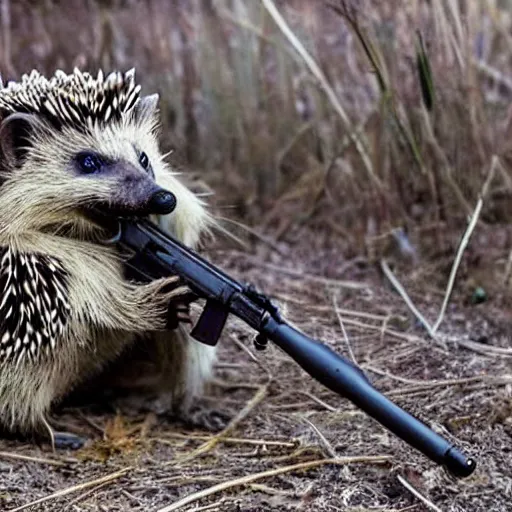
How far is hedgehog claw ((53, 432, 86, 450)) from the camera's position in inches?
140

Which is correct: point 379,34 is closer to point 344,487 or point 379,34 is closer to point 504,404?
point 504,404

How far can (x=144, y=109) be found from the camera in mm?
3639

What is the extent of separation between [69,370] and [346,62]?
114 inches

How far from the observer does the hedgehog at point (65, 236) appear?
3.30 meters

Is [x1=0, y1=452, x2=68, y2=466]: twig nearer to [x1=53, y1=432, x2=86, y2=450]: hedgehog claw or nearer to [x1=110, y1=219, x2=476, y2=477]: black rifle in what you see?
[x1=53, y1=432, x2=86, y2=450]: hedgehog claw

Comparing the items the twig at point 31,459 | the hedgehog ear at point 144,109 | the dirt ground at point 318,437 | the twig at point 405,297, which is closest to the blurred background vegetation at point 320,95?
the twig at point 405,297

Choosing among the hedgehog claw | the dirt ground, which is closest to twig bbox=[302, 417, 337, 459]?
the dirt ground

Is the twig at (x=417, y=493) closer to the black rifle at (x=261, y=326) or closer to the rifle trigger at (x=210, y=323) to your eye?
the black rifle at (x=261, y=326)

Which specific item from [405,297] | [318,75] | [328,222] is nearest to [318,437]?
[405,297]

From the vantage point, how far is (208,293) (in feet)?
10.6

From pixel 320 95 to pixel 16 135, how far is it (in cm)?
272

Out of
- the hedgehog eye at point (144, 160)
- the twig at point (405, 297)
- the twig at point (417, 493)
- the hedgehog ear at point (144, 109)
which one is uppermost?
the hedgehog ear at point (144, 109)

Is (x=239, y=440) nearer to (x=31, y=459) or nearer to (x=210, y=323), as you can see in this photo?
(x=210, y=323)

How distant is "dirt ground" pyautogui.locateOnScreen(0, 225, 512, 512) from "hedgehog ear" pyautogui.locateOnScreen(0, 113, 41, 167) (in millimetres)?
993
